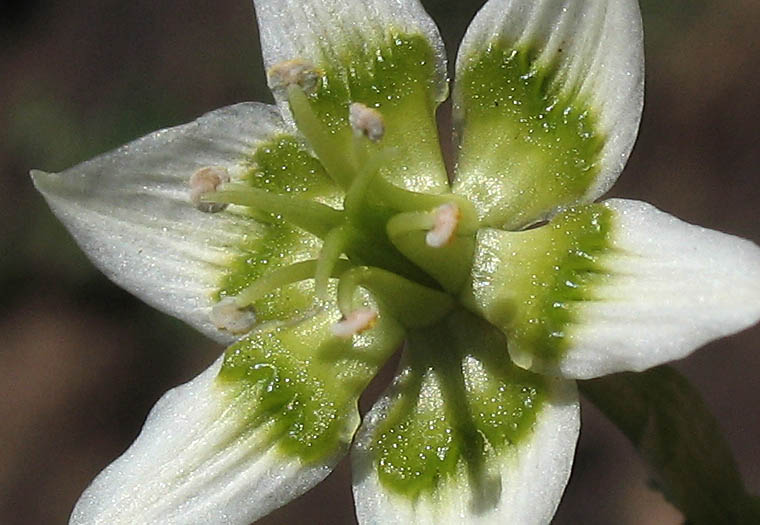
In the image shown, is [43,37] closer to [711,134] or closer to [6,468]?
[6,468]

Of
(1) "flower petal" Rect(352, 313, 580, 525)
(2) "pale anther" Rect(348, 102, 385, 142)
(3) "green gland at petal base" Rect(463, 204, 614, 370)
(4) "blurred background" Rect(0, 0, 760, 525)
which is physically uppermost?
(2) "pale anther" Rect(348, 102, 385, 142)

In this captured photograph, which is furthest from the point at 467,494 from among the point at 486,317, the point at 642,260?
the point at 642,260

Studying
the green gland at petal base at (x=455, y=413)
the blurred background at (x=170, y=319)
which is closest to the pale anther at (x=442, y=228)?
the green gland at petal base at (x=455, y=413)

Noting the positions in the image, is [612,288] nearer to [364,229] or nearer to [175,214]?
[364,229]

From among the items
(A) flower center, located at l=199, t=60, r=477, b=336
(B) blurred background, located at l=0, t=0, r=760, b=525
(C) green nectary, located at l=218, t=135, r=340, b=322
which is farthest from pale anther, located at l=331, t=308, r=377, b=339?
(B) blurred background, located at l=0, t=0, r=760, b=525

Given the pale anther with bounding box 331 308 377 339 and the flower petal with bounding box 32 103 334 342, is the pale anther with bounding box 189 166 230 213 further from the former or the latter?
the pale anther with bounding box 331 308 377 339

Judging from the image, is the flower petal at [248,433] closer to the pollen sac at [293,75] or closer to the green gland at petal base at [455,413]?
the green gland at petal base at [455,413]

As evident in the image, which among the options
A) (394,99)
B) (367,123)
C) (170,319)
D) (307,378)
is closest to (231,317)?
(307,378)
